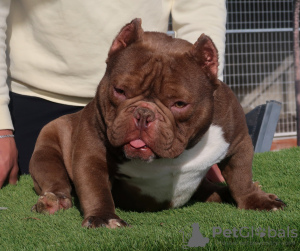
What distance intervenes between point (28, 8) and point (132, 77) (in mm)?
1636

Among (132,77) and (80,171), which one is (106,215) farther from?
(132,77)

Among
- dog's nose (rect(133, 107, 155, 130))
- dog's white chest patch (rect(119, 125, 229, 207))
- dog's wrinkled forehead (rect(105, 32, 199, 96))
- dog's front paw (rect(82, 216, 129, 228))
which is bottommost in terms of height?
dog's front paw (rect(82, 216, 129, 228))

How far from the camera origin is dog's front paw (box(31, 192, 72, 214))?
2.94 m

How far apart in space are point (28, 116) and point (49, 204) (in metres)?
1.39

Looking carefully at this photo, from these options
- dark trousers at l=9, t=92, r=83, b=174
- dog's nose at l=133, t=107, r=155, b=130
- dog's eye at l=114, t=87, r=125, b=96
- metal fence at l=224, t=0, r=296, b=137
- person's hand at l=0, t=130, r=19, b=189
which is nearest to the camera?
dog's nose at l=133, t=107, r=155, b=130

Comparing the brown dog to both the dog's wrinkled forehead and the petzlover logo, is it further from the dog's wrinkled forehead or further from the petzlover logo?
the petzlover logo

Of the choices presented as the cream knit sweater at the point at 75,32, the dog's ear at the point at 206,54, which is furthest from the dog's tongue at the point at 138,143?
the cream knit sweater at the point at 75,32

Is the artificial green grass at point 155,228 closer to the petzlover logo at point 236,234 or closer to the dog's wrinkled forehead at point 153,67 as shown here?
the petzlover logo at point 236,234

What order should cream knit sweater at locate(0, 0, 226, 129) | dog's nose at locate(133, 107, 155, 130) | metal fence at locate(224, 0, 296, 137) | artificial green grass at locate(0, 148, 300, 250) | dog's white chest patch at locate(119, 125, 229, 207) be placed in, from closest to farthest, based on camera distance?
artificial green grass at locate(0, 148, 300, 250), dog's nose at locate(133, 107, 155, 130), dog's white chest patch at locate(119, 125, 229, 207), cream knit sweater at locate(0, 0, 226, 129), metal fence at locate(224, 0, 296, 137)

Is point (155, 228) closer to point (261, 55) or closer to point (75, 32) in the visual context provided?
point (75, 32)

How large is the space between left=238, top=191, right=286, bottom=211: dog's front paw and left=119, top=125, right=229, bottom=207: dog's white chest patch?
27 centimetres

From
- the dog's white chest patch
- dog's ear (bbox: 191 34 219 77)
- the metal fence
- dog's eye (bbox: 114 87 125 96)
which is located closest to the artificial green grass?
the dog's white chest patch

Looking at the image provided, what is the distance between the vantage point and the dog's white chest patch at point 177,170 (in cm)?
287

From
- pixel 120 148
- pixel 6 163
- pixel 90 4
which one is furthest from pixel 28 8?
pixel 120 148
